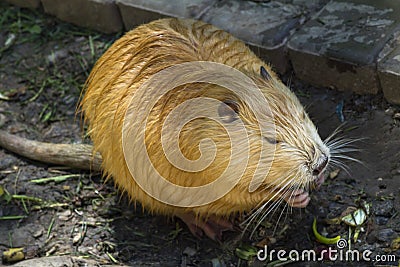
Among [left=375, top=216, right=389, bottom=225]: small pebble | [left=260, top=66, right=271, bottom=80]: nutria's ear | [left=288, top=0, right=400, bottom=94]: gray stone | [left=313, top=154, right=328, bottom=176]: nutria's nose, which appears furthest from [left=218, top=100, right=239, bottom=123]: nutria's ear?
[left=288, top=0, right=400, bottom=94]: gray stone

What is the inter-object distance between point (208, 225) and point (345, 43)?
3.71 ft

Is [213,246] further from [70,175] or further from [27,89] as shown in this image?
[27,89]

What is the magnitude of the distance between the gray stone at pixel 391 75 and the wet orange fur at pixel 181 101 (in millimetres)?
636

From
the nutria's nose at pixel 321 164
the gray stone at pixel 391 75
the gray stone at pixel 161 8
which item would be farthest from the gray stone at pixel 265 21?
the nutria's nose at pixel 321 164

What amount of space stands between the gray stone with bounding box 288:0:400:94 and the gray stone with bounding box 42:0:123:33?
116cm

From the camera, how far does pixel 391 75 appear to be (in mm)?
3424

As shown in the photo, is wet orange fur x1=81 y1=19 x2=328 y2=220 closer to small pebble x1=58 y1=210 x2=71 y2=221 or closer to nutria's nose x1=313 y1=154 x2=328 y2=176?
nutria's nose x1=313 y1=154 x2=328 y2=176

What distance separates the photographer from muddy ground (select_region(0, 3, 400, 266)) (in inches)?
124

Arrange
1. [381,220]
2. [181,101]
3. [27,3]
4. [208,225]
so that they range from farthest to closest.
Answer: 1. [27,3]
2. [208,225]
3. [381,220]
4. [181,101]

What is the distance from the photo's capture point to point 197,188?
2.94m

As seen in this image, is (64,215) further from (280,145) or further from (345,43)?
(345,43)

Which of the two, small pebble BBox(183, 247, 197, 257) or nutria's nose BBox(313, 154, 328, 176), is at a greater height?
nutria's nose BBox(313, 154, 328, 176)
